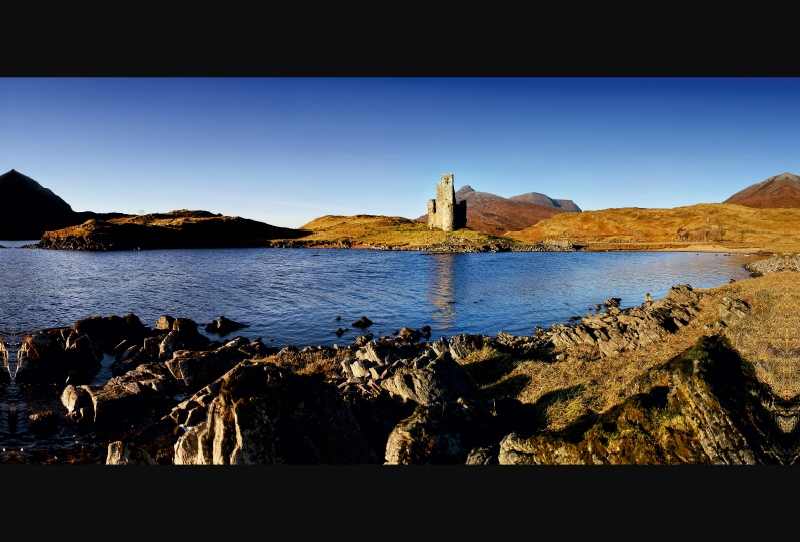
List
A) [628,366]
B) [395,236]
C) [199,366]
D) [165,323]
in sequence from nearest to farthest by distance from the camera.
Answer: [628,366] < [199,366] < [165,323] < [395,236]

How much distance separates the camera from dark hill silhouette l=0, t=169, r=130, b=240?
4065 inches

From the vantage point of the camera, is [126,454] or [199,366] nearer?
[126,454]

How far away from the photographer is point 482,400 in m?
11.9

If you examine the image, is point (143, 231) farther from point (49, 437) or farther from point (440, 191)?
point (49, 437)

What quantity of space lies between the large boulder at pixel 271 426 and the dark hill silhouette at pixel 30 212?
125161 millimetres

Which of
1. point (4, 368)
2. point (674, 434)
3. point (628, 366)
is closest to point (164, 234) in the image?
point (4, 368)

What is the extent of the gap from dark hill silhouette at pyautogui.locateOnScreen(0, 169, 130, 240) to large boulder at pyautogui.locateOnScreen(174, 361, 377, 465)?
125 m

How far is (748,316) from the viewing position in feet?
47.7

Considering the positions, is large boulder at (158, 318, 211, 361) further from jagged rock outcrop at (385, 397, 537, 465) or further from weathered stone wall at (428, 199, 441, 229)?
weathered stone wall at (428, 199, 441, 229)

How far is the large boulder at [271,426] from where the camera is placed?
23.8 ft

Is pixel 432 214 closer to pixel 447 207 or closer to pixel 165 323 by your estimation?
pixel 447 207

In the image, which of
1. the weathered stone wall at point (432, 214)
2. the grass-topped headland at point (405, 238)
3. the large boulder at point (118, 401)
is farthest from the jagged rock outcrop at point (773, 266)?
the weathered stone wall at point (432, 214)

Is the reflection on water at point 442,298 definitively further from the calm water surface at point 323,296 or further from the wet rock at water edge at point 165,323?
the wet rock at water edge at point 165,323

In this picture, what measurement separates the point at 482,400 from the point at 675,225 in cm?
16296
